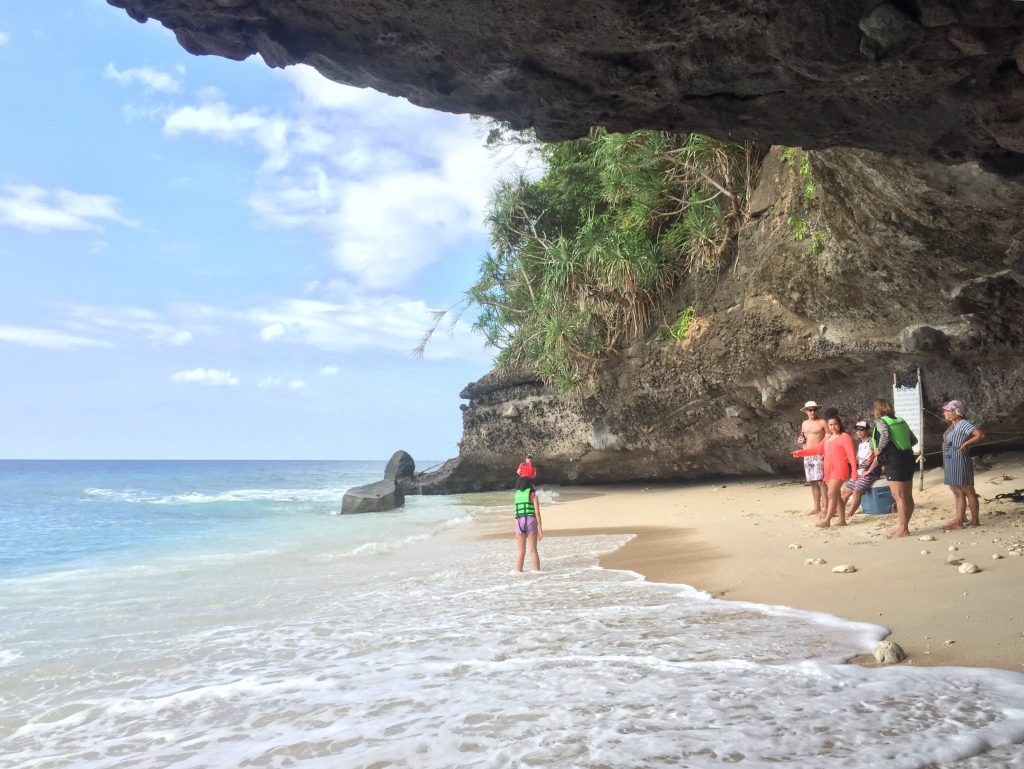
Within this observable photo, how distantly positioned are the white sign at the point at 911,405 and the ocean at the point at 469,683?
19.1 feet

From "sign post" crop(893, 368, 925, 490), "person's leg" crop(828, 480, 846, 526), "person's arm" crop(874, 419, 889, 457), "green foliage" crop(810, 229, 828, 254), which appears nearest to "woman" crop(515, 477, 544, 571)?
"person's leg" crop(828, 480, 846, 526)

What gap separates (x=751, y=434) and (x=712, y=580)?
8.54 meters

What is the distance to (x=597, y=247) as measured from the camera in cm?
1390

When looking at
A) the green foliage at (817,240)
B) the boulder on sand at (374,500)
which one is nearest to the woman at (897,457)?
the green foliage at (817,240)

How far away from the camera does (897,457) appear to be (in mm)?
7531

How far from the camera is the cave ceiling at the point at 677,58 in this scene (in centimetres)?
296

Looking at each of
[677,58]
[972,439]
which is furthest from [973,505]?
[677,58]

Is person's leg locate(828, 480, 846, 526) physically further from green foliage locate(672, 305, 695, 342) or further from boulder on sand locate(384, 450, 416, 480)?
boulder on sand locate(384, 450, 416, 480)

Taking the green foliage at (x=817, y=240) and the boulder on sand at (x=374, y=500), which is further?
the boulder on sand at (x=374, y=500)

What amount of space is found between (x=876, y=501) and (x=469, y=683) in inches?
274

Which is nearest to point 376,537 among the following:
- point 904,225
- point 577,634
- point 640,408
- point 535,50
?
point 640,408

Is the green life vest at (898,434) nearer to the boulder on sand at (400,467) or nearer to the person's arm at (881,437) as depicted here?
the person's arm at (881,437)

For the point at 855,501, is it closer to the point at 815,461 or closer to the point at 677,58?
the point at 815,461

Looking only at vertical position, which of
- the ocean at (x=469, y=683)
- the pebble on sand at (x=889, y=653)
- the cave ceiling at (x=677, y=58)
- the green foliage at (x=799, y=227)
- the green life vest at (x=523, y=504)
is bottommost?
the ocean at (x=469, y=683)
